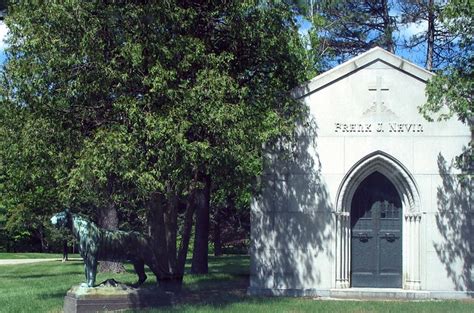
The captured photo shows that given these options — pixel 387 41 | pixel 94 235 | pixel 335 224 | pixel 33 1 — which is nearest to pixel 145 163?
pixel 94 235

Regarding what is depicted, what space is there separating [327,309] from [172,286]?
3455 millimetres

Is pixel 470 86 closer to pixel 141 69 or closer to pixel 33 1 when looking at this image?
pixel 141 69

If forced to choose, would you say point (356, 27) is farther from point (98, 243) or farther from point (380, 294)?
point (98, 243)

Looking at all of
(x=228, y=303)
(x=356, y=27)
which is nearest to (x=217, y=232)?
(x=356, y=27)

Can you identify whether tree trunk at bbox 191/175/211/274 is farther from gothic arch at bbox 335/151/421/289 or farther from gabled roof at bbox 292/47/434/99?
gabled roof at bbox 292/47/434/99

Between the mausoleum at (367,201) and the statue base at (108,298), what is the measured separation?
3.63 meters

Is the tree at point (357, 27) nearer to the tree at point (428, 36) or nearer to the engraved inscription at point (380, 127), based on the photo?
the tree at point (428, 36)

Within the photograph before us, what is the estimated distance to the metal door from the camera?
659 inches

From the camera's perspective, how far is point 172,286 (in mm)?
15219

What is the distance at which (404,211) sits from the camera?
16641 mm

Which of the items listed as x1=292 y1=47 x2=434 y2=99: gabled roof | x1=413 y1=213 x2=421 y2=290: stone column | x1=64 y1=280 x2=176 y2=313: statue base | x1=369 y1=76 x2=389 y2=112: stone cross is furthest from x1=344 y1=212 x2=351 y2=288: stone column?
x1=64 y1=280 x2=176 y2=313: statue base

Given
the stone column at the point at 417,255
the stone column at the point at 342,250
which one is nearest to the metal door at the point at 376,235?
the stone column at the point at 342,250

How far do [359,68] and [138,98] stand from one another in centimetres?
552

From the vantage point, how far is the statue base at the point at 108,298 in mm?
12852
